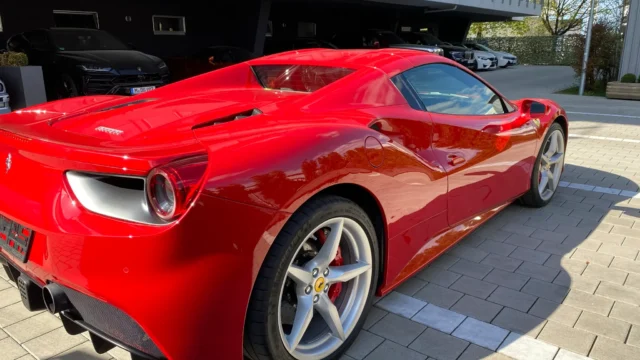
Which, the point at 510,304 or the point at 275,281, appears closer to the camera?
the point at 275,281

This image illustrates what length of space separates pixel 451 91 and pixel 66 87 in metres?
7.39

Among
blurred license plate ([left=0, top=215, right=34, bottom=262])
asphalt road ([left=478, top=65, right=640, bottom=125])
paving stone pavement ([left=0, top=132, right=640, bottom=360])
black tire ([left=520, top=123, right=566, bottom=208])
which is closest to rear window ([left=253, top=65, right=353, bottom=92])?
paving stone pavement ([left=0, top=132, right=640, bottom=360])

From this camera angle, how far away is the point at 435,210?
8.96ft

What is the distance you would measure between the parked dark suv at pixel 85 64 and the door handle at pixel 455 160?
6871 millimetres

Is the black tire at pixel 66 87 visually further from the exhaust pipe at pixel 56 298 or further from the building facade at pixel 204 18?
the exhaust pipe at pixel 56 298

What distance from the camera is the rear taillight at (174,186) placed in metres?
1.61

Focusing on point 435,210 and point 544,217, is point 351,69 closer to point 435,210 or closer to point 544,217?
point 435,210

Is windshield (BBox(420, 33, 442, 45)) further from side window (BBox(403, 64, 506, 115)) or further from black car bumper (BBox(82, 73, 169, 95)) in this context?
side window (BBox(403, 64, 506, 115))

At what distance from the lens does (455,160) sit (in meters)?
2.88

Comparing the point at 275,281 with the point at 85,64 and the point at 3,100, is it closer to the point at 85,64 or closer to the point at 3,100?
the point at 3,100

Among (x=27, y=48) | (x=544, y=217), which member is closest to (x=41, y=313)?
(x=544, y=217)

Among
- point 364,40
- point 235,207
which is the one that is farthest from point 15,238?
point 364,40

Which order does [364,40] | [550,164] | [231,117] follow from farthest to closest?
[364,40] < [550,164] < [231,117]

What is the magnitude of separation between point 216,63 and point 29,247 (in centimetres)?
1176
